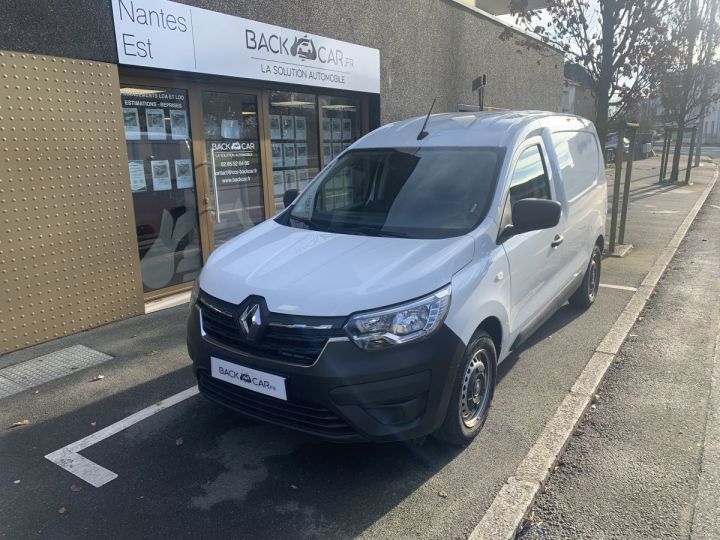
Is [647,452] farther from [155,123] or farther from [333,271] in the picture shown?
[155,123]

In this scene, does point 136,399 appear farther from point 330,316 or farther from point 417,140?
point 417,140

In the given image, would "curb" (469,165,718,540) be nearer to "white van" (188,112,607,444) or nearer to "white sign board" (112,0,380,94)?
"white van" (188,112,607,444)

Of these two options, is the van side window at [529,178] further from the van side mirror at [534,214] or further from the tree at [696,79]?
the tree at [696,79]

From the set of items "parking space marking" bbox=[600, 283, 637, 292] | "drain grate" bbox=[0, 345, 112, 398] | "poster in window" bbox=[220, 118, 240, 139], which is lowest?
"drain grate" bbox=[0, 345, 112, 398]

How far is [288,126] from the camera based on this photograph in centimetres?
822

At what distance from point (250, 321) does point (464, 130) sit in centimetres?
230

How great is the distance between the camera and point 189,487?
10.1 feet

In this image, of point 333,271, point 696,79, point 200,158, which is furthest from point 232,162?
point 696,79

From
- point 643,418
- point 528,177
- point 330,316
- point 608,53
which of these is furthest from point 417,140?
point 608,53

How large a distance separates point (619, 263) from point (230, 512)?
7080 mm

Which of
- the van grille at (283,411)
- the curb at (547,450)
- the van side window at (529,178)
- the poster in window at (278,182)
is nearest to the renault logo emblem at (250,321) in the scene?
the van grille at (283,411)

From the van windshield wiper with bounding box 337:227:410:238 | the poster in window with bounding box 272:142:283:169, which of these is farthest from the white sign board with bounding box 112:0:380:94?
the van windshield wiper with bounding box 337:227:410:238

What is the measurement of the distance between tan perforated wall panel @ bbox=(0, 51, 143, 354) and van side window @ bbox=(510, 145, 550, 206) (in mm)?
3901

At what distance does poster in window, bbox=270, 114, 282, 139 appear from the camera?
787cm
